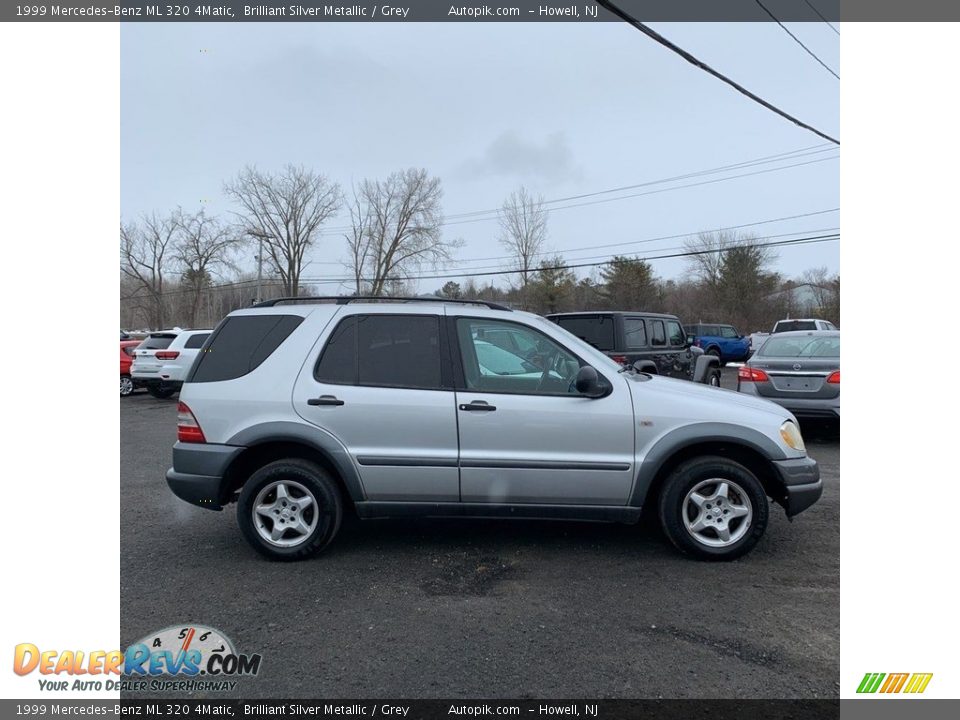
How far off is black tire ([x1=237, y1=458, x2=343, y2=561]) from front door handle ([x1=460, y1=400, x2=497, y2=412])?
3.63ft

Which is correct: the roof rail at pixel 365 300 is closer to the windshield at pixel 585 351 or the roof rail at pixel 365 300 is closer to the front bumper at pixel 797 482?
the windshield at pixel 585 351

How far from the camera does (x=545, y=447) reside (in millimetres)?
4371

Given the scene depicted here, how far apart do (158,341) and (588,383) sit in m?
14.4

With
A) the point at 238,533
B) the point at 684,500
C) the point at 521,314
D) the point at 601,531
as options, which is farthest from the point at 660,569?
the point at 238,533

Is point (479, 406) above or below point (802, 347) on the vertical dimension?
below

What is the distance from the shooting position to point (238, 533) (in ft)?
17.1

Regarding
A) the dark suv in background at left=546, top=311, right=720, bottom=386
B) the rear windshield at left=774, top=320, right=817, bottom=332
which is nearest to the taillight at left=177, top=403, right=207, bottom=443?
the dark suv in background at left=546, top=311, right=720, bottom=386

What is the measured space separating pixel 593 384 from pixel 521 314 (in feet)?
2.67

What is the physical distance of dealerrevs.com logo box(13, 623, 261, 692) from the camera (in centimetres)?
304

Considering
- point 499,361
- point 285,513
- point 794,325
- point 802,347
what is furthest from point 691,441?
point 794,325

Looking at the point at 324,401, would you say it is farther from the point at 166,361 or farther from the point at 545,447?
the point at 166,361

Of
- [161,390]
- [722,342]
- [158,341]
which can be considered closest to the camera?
[161,390]

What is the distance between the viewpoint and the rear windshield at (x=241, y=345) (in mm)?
4625

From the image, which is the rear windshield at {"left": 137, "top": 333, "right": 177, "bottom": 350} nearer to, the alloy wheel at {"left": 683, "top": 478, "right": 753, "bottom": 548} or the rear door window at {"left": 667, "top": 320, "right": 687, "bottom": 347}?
the rear door window at {"left": 667, "top": 320, "right": 687, "bottom": 347}
